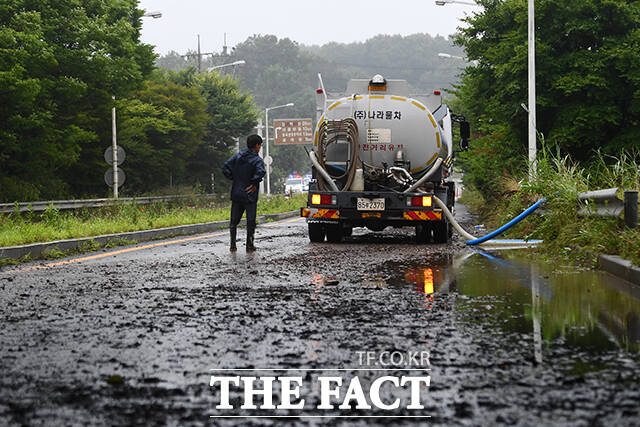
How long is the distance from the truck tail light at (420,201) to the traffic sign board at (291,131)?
155 ft

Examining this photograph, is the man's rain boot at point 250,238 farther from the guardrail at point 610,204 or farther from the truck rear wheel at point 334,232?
the guardrail at point 610,204

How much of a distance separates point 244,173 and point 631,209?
6.41 metres

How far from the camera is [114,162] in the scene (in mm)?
29844

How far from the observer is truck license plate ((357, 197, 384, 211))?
46.6 ft

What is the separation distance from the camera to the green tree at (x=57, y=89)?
93.4ft

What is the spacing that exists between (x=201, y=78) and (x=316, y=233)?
4380cm

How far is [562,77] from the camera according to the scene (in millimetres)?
22500

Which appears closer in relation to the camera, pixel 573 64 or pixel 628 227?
pixel 628 227

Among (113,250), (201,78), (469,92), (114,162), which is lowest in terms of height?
(113,250)

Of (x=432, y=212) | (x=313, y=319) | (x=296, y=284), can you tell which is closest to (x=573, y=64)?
(x=432, y=212)

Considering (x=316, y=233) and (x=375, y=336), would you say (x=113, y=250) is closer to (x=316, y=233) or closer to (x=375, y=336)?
(x=316, y=233)

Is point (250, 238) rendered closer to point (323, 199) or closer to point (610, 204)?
point (323, 199)

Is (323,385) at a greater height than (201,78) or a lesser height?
lesser

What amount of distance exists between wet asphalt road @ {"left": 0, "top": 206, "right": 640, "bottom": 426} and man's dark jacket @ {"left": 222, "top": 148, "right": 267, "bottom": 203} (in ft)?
11.9
